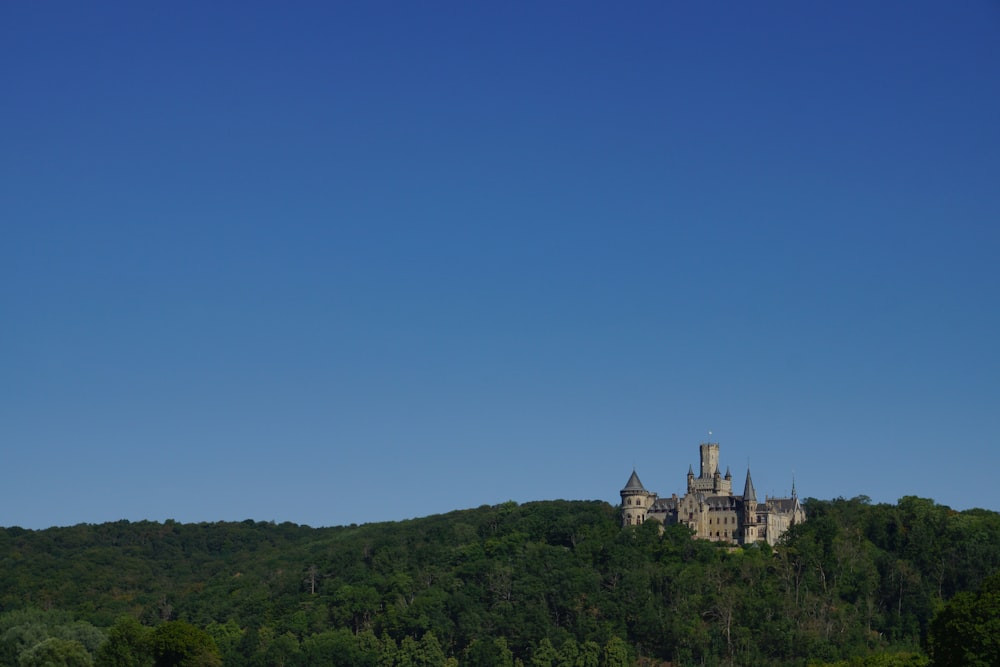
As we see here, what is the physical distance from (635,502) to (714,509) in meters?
11.1

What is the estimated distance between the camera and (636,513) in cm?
17238

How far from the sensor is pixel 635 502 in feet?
566


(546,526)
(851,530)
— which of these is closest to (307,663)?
(546,526)

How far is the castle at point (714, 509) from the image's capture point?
531 ft

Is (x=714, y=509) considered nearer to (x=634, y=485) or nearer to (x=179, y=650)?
(x=634, y=485)

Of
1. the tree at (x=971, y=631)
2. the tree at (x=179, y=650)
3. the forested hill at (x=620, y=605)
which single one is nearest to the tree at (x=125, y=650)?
the forested hill at (x=620, y=605)

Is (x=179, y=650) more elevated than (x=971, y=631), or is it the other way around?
(x=971, y=631)

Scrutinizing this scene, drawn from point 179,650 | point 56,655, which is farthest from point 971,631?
point 56,655

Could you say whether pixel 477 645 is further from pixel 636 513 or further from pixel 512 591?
pixel 636 513

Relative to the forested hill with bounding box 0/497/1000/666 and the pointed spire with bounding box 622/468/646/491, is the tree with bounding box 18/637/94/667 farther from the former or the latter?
the pointed spire with bounding box 622/468/646/491

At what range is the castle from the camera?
162 meters

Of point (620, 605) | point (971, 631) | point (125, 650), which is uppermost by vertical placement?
point (620, 605)

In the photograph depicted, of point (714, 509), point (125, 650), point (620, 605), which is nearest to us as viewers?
point (125, 650)

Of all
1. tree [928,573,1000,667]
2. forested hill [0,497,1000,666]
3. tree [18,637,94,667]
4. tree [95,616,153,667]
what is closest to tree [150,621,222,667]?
forested hill [0,497,1000,666]
